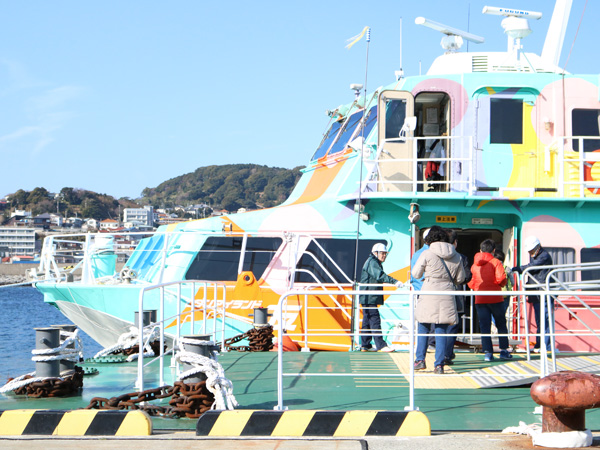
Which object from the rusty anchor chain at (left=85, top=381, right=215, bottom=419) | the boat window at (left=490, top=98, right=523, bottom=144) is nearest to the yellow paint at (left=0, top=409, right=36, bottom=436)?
the rusty anchor chain at (left=85, top=381, right=215, bottom=419)

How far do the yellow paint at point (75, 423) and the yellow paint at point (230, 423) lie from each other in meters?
0.86

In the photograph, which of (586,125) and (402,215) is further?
(586,125)

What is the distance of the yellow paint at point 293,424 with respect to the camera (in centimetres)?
485

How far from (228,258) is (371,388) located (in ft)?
15.2

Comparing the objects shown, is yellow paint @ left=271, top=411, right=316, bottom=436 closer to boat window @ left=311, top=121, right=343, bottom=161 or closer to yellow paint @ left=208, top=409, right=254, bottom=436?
yellow paint @ left=208, top=409, right=254, bottom=436

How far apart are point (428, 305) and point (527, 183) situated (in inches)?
189

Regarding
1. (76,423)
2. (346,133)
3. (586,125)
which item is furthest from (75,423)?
(586,125)

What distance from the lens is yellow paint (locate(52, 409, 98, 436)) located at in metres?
4.92

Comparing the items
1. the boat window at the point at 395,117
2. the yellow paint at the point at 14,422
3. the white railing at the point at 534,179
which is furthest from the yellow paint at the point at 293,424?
the boat window at the point at 395,117

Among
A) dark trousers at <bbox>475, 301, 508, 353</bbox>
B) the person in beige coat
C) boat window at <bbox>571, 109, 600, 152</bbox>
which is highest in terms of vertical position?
boat window at <bbox>571, 109, 600, 152</bbox>

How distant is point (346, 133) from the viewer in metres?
12.6

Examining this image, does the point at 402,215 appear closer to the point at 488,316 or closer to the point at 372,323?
the point at 372,323

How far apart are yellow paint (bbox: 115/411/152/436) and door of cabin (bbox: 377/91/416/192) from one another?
6467 mm

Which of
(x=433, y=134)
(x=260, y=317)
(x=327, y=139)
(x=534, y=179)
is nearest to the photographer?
(x=260, y=317)
